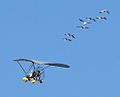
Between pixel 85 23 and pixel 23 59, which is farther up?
pixel 85 23

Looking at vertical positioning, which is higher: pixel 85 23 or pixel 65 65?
pixel 85 23

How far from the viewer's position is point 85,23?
5999 inches

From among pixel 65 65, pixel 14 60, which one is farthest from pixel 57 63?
pixel 14 60

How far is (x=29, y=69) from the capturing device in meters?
148

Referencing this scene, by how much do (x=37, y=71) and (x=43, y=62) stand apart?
306cm

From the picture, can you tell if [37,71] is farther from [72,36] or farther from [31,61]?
[72,36]

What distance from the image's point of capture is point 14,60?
148000 millimetres

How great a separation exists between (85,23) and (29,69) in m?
21.1

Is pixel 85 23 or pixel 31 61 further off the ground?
pixel 85 23

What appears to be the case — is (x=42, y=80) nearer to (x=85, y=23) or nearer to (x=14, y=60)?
(x=14, y=60)

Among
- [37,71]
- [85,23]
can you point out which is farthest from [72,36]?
[37,71]

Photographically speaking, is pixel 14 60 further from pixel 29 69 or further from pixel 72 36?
pixel 72 36

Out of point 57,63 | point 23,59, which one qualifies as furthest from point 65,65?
point 23,59

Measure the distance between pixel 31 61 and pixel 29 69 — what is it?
12.8 feet
